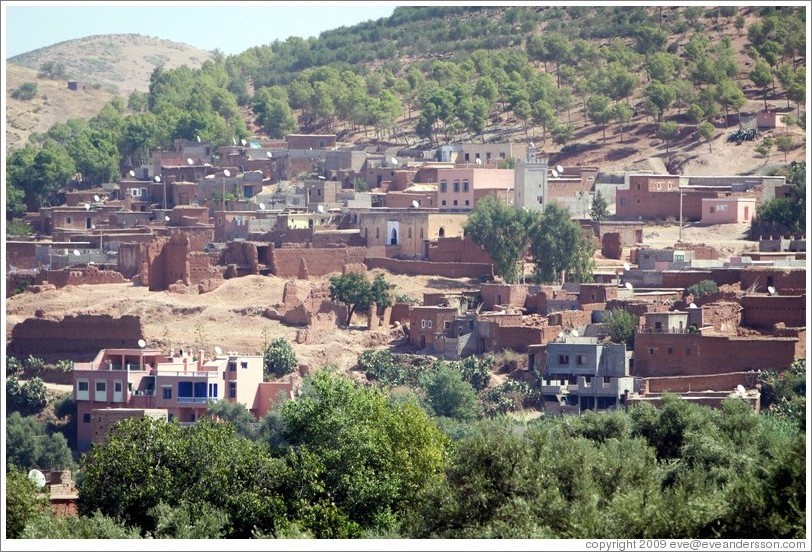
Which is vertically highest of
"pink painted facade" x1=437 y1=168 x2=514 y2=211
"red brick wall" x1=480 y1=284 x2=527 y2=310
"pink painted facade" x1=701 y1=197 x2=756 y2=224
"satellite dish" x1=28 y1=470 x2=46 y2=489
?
"pink painted facade" x1=437 y1=168 x2=514 y2=211

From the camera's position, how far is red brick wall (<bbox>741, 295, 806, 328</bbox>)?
46.7m

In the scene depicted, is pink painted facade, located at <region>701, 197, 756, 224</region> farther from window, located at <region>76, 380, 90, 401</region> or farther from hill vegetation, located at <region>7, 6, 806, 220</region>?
window, located at <region>76, 380, 90, 401</region>

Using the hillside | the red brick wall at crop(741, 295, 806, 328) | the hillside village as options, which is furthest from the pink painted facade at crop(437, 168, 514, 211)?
the hillside

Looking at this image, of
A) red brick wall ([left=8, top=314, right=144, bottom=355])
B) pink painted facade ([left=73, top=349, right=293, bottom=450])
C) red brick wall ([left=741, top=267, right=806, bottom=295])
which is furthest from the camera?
red brick wall ([left=8, top=314, right=144, bottom=355])

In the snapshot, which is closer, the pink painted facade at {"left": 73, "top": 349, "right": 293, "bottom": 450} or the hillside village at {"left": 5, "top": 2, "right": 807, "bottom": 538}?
the hillside village at {"left": 5, "top": 2, "right": 807, "bottom": 538}

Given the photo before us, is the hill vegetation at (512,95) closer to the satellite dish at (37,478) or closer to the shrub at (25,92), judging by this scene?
the shrub at (25,92)

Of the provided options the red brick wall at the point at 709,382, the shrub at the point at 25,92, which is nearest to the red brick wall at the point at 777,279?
the red brick wall at the point at 709,382

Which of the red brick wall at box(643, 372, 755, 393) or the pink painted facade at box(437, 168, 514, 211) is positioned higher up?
the pink painted facade at box(437, 168, 514, 211)

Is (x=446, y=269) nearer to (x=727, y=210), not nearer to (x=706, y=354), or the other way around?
(x=727, y=210)

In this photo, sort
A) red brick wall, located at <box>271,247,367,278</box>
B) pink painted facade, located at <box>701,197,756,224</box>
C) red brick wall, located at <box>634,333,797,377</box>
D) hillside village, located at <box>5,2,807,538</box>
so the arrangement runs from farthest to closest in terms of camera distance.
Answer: pink painted facade, located at <box>701,197,756,224</box>
red brick wall, located at <box>271,247,367,278</box>
hillside village, located at <box>5,2,807,538</box>
red brick wall, located at <box>634,333,797,377</box>

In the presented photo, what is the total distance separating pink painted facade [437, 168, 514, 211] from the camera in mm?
59219

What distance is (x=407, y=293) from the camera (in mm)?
53125

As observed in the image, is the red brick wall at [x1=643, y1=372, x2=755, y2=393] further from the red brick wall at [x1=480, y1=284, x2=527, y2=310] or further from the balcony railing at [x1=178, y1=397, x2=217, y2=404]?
the balcony railing at [x1=178, y1=397, x2=217, y2=404]

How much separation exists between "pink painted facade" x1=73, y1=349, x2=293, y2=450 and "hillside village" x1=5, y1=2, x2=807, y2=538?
0.04m
